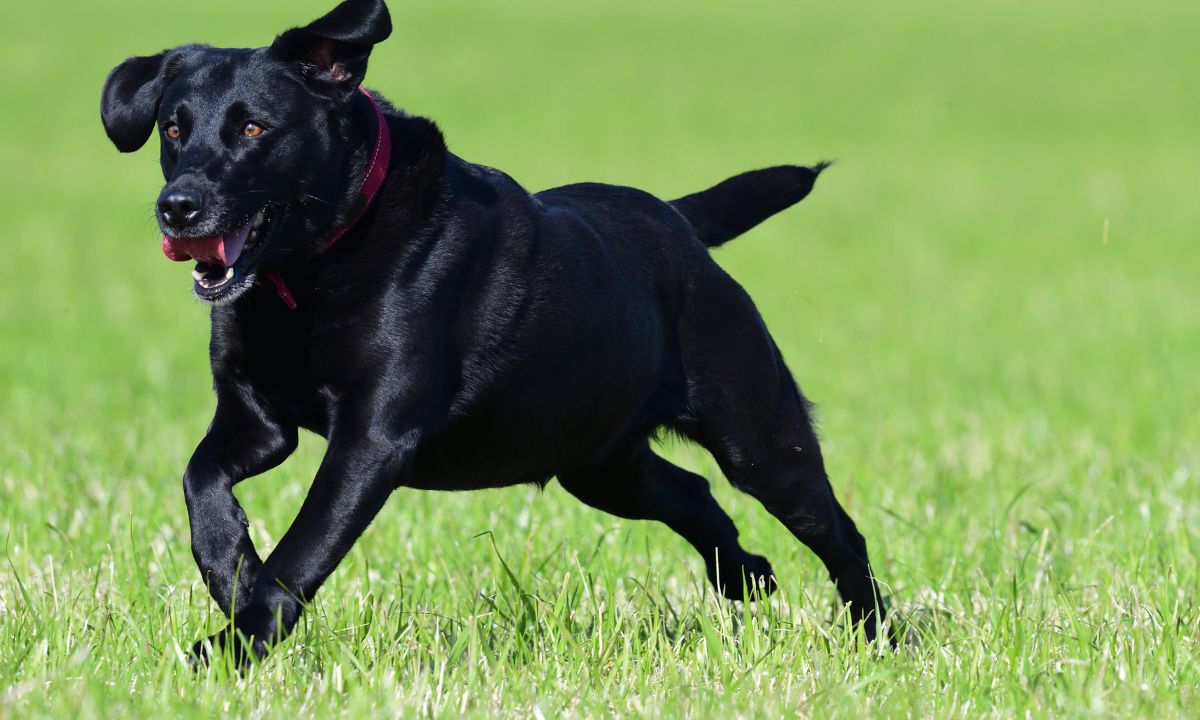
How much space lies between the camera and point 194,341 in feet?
42.0

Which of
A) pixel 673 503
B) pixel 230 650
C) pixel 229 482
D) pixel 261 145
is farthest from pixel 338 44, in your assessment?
pixel 673 503

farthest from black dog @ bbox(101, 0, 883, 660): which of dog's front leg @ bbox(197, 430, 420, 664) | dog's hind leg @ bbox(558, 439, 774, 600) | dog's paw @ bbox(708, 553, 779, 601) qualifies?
dog's paw @ bbox(708, 553, 779, 601)

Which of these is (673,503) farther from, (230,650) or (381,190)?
(230,650)

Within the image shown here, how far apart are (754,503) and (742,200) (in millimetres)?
2124

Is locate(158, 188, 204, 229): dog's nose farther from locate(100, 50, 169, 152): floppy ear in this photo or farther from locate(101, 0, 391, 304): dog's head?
locate(100, 50, 169, 152): floppy ear

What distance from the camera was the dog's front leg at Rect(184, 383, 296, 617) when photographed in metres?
3.79

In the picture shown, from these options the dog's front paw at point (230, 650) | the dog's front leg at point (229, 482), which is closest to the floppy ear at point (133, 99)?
the dog's front leg at point (229, 482)

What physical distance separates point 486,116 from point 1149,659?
28.1 meters

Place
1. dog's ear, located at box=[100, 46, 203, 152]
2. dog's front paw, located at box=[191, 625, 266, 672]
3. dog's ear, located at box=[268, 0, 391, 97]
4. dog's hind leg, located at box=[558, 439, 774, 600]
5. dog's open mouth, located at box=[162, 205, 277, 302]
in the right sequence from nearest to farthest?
dog's front paw, located at box=[191, 625, 266, 672] → dog's open mouth, located at box=[162, 205, 277, 302] → dog's ear, located at box=[268, 0, 391, 97] → dog's ear, located at box=[100, 46, 203, 152] → dog's hind leg, located at box=[558, 439, 774, 600]

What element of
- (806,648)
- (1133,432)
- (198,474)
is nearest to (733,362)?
(806,648)

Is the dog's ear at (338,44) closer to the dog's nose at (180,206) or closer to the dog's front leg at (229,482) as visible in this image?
the dog's nose at (180,206)

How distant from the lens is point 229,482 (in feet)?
12.7

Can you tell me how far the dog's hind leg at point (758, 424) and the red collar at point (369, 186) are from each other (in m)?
1.00

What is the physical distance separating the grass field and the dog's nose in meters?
0.90
